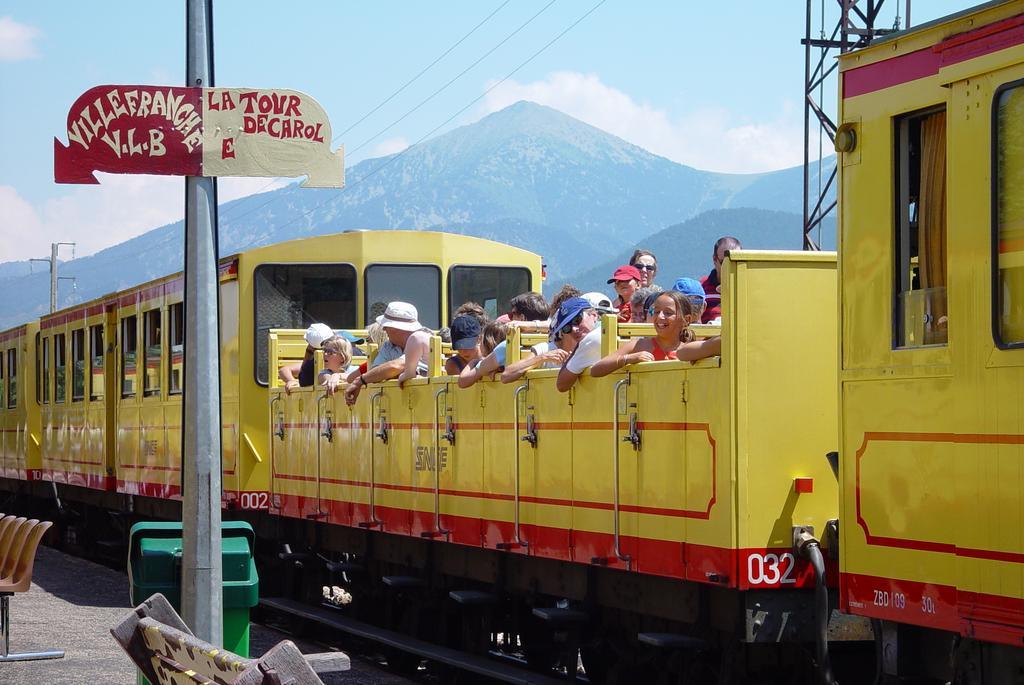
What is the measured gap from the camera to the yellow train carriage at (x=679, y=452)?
7562 mm

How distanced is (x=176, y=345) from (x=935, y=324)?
12.8 m

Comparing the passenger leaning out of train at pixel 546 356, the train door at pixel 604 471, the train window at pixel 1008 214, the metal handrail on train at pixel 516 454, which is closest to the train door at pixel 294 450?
the metal handrail on train at pixel 516 454

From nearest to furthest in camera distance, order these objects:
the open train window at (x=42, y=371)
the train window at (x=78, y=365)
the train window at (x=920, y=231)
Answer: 1. the train window at (x=920, y=231)
2. the train window at (x=78, y=365)
3. the open train window at (x=42, y=371)

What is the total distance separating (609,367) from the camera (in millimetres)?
8523

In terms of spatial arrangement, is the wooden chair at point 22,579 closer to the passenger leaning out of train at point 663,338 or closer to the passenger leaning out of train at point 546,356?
the passenger leaning out of train at point 546,356

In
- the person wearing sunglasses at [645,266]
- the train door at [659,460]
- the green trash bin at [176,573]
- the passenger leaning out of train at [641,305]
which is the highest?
the person wearing sunglasses at [645,266]

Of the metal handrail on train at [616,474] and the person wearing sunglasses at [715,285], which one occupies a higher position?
the person wearing sunglasses at [715,285]

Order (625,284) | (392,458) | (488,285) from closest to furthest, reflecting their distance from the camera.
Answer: (625,284) → (392,458) → (488,285)

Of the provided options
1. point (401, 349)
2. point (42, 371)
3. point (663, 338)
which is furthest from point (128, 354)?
point (663, 338)

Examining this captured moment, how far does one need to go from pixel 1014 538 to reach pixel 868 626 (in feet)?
6.44

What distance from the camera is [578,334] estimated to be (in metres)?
9.41

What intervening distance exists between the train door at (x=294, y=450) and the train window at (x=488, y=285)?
7.70ft

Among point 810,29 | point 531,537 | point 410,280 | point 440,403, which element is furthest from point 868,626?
point 810,29

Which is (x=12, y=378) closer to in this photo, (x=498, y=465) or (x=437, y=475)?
(x=437, y=475)
